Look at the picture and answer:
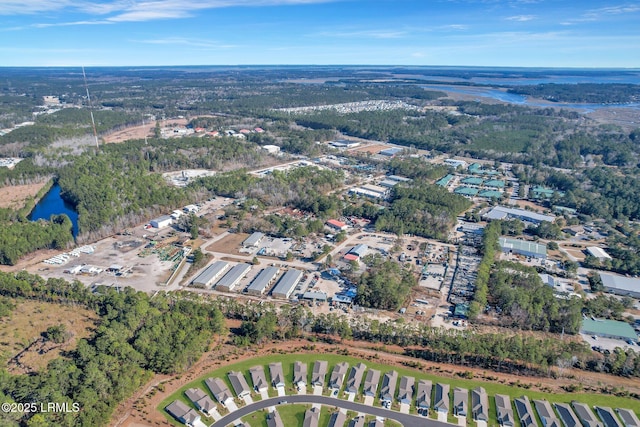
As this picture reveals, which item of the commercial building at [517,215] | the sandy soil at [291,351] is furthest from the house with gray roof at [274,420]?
the commercial building at [517,215]

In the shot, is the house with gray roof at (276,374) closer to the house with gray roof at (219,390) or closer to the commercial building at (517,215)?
the house with gray roof at (219,390)

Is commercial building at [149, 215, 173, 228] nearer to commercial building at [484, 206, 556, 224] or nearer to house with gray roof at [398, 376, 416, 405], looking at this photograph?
house with gray roof at [398, 376, 416, 405]

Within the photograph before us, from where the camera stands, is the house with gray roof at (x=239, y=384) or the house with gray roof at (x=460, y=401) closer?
the house with gray roof at (x=460, y=401)


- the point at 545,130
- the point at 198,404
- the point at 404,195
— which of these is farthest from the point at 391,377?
the point at 545,130

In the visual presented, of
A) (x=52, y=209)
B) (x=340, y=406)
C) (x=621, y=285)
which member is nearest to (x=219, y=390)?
(x=340, y=406)

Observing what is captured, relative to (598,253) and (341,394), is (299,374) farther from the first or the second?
(598,253)
